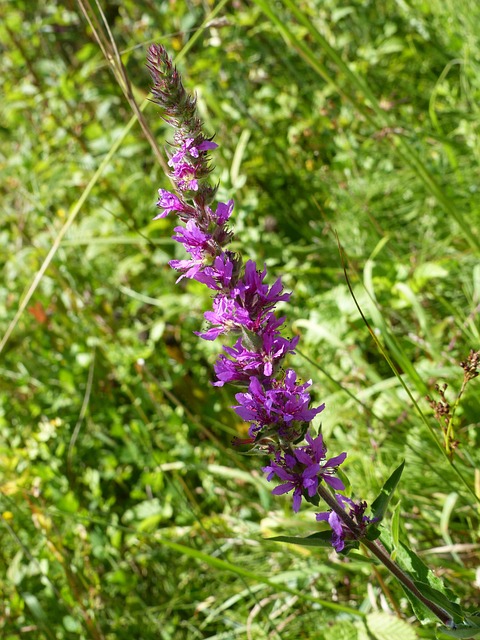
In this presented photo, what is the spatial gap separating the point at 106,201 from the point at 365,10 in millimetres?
1736

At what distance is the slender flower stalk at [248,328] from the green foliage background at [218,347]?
27 centimetres

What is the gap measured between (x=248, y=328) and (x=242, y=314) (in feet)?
0.09

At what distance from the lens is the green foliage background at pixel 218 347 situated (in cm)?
180

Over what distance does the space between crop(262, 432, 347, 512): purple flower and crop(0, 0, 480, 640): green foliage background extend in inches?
9.4

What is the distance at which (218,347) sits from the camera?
8.20 ft

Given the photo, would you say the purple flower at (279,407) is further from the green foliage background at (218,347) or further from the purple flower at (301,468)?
the green foliage background at (218,347)

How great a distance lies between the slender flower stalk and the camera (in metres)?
1.00

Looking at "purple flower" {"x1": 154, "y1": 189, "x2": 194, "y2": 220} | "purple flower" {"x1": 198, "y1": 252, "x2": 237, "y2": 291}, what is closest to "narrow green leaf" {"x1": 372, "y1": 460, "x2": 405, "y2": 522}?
"purple flower" {"x1": 198, "y1": 252, "x2": 237, "y2": 291}

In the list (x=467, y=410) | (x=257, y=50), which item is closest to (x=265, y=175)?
(x=257, y=50)

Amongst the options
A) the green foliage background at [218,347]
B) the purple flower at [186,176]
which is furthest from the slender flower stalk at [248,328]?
the green foliage background at [218,347]

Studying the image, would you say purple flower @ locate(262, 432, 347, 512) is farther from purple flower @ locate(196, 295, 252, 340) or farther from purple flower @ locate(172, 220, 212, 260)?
purple flower @ locate(172, 220, 212, 260)

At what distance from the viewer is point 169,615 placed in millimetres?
2146

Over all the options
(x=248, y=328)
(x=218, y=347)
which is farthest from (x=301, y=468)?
(x=218, y=347)

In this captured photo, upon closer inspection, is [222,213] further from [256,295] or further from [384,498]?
[384,498]
